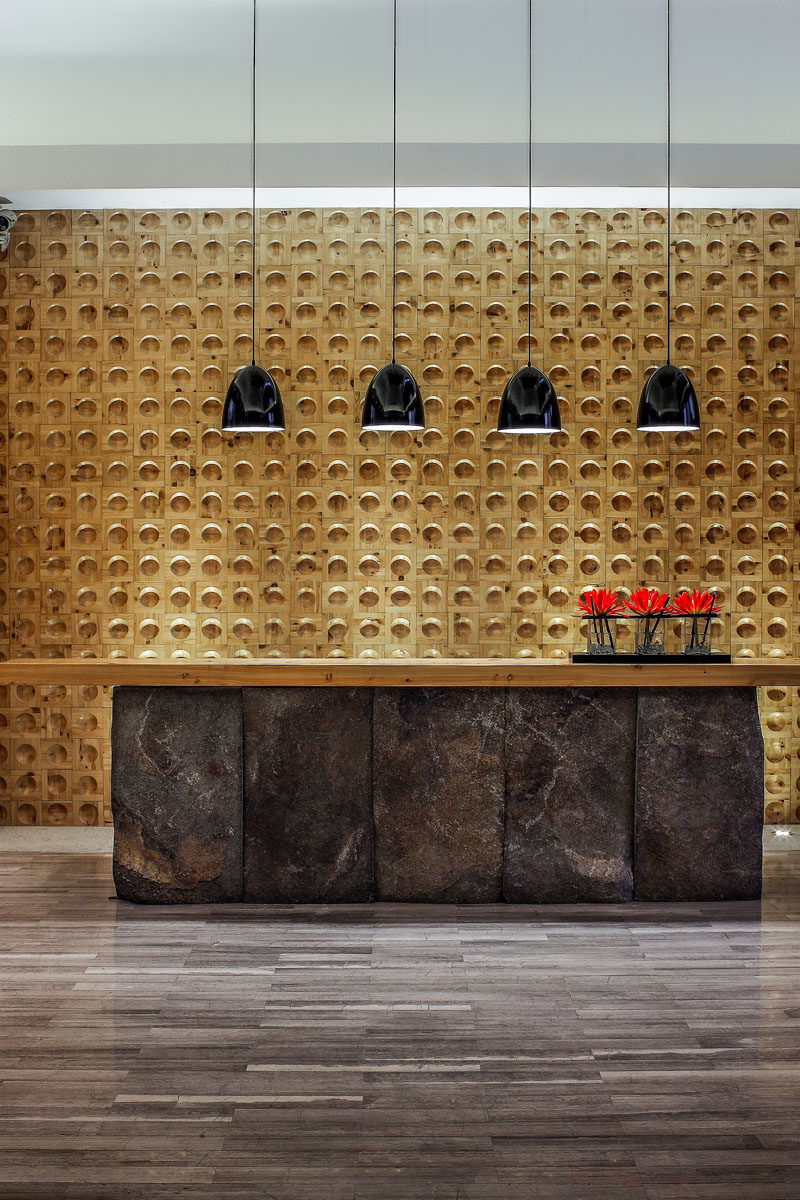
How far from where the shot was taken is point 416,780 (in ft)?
14.0

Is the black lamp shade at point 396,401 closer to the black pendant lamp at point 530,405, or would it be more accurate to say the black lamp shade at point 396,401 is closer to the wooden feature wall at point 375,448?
the black pendant lamp at point 530,405

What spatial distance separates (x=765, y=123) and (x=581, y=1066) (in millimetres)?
5260

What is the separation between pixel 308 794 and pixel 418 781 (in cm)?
48

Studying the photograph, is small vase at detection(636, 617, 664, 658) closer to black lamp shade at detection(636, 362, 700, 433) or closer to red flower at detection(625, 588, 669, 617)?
red flower at detection(625, 588, 669, 617)

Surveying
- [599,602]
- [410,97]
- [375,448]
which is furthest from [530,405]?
[410,97]

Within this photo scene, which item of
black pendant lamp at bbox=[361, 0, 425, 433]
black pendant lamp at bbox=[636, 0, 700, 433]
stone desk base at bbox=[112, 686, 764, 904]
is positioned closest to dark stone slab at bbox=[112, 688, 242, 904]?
stone desk base at bbox=[112, 686, 764, 904]

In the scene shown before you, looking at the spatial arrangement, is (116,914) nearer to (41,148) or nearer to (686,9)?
(41,148)

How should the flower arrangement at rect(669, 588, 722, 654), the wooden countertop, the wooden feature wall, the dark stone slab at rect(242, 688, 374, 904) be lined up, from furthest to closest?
the wooden feature wall < the flower arrangement at rect(669, 588, 722, 654) < the dark stone slab at rect(242, 688, 374, 904) < the wooden countertop

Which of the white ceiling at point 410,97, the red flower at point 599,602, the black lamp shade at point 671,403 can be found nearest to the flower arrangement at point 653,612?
the red flower at point 599,602

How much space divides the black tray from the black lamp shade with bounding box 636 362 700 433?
1126 millimetres

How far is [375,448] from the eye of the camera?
6039 millimetres

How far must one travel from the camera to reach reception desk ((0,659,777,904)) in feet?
14.0

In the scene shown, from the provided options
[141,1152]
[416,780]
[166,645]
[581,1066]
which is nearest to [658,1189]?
[581,1066]

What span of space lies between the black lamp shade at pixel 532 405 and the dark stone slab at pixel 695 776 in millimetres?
1335
